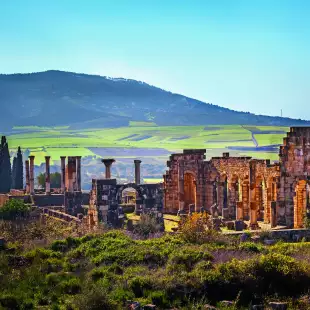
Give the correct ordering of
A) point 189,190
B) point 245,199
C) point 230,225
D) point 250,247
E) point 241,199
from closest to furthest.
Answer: point 250,247 < point 230,225 < point 245,199 < point 241,199 < point 189,190

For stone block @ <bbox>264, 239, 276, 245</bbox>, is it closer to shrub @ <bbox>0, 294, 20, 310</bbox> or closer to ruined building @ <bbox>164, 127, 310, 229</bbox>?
ruined building @ <bbox>164, 127, 310, 229</bbox>

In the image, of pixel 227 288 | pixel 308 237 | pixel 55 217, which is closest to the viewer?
pixel 227 288

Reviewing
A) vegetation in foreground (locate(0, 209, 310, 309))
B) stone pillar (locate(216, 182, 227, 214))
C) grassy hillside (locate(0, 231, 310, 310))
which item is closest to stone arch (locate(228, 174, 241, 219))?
stone pillar (locate(216, 182, 227, 214))

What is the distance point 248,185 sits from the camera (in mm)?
47438

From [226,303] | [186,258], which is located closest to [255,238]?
[186,258]

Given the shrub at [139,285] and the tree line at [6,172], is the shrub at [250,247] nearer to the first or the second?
the shrub at [139,285]

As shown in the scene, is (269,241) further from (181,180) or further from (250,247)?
(181,180)

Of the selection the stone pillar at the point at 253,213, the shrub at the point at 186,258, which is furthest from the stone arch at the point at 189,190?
the shrub at the point at 186,258

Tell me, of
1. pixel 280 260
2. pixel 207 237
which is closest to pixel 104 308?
pixel 280 260

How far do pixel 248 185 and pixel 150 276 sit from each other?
2299cm

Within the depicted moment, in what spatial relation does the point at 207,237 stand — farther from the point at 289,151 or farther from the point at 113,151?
the point at 113,151

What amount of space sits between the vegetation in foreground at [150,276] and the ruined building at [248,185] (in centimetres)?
1317

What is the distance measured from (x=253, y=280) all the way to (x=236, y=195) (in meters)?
24.4

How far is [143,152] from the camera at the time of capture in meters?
194
